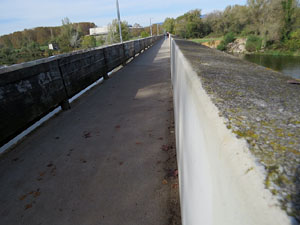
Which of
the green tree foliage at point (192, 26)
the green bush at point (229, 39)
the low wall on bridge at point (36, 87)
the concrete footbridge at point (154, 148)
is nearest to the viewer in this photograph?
the concrete footbridge at point (154, 148)

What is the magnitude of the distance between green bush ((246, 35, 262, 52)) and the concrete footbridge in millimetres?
70202

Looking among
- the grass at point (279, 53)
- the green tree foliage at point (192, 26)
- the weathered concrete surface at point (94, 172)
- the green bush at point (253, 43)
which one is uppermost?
the green tree foliage at point (192, 26)

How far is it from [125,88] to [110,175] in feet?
17.2

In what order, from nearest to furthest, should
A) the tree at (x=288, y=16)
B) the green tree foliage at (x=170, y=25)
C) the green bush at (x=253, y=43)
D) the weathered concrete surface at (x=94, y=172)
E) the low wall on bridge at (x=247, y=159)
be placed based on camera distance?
1. the low wall on bridge at (x=247, y=159)
2. the weathered concrete surface at (x=94, y=172)
3. the tree at (x=288, y=16)
4. the green bush at (x=253, y=43)
5. the green tree foliage at (x=170, y=25)

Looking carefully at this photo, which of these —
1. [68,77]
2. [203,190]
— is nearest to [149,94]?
[68,77]

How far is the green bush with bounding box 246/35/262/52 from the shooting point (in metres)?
65.5

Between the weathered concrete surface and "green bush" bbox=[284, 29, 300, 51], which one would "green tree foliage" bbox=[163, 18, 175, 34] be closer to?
"green bush" bbox=[284, 29, 300, 51]

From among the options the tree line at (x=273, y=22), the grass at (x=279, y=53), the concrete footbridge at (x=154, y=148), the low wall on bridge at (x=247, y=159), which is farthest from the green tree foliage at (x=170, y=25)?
the low wall on bridge at (x=247, y=159)

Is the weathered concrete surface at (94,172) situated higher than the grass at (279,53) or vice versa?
the weathered concrete surface at (94,172)

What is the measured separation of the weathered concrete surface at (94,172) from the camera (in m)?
2.40

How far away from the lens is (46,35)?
139m

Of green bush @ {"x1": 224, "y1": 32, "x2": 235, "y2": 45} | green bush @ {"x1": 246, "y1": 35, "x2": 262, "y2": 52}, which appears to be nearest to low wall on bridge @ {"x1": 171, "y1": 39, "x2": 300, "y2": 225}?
green bush @ {"x1": 246, "y1": 35, "x2": 262, "y2": 52}

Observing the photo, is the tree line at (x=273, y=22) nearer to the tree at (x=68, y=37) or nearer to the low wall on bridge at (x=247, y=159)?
the tree at (x=68, y=37)

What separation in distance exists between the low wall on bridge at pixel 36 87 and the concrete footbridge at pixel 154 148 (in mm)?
24
